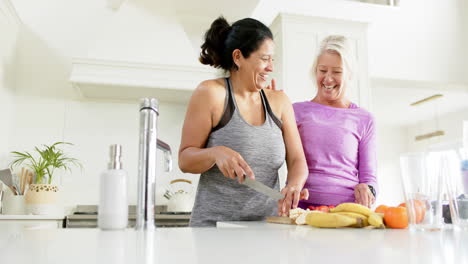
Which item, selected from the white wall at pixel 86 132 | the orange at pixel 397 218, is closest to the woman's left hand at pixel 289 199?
the orange at pixel 397 218

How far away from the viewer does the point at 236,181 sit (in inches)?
49.3

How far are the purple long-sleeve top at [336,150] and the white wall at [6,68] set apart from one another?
210 centimetres

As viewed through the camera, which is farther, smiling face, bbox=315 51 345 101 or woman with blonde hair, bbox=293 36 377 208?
smiling face, bbox=315 51 345 101

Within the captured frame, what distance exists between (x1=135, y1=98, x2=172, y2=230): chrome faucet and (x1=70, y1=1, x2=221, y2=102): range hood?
2.05 meters

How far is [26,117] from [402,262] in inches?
123

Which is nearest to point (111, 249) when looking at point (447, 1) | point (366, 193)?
point (366, 193)

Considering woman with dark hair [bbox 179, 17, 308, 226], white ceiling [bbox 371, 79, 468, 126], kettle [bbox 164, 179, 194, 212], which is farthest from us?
white ceiling [bbox 371, 79, 468, 126]

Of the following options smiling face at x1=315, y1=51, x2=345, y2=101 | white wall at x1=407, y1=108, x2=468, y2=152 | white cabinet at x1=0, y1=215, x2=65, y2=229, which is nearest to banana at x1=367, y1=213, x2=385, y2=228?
smiling face at x1=315, y1=51, x2=345, y2=101

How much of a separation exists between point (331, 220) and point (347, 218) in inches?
1.3

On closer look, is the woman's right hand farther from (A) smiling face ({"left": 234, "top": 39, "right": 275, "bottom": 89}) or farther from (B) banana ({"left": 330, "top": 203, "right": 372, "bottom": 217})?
(A) smiling face ({"left": 234, "top": 39, "right": 275, "bottom": 89})

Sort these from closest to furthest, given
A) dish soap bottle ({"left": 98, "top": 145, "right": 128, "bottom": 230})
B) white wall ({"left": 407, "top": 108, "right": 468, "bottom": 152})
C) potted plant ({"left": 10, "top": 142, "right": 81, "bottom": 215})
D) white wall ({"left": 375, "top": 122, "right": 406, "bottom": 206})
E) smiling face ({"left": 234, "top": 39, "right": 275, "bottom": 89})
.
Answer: dish soap bottle ({"left": 98, "top": 145, "right": 128, "bottom": 230})
smiling face ({"left": 234, "top": 39, "right": 275, "bottom": 89})
potted plant ({"left": 10, "top": 142, "right": 81, "bottom": 215})
white wall ({"left": 407, "top": 108, "right": 468, "bottom": 152})
white wall ({"left": 375, "top": 122, "right": 406, "bottom": 206})

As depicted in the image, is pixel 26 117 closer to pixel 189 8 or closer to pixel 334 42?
pixel 189 8

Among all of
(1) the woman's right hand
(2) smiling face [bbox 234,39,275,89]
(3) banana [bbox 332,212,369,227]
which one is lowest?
(3) banana [bbox 332,212,369,227]

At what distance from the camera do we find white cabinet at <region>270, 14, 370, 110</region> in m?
3.18
